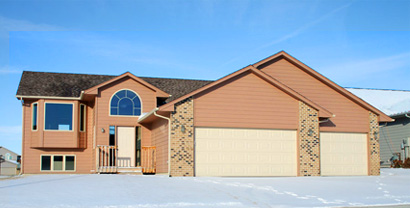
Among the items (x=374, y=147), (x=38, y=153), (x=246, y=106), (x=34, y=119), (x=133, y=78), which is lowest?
(x=38, y=153)

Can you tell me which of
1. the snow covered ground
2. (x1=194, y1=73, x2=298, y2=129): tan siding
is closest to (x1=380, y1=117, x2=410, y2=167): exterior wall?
(x1=194, y1=73, x2=298, y2=129): tan siding

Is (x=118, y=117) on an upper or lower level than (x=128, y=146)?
upper

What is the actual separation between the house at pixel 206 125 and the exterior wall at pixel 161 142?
0.16 feet

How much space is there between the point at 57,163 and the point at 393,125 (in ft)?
69.0

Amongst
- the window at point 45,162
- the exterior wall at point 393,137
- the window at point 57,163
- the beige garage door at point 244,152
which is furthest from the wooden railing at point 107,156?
the exterior wall at point 393,137

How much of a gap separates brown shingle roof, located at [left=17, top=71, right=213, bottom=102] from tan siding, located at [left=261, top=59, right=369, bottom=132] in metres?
6.66

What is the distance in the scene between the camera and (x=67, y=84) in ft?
88.6

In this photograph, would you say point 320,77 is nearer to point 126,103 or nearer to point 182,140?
point 182,140

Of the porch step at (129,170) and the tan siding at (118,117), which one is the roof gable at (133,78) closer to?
the tan siding at (118,117)

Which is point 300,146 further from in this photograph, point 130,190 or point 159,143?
Result: point 130,190

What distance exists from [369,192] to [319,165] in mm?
7303

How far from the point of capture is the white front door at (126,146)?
25453 millimetres

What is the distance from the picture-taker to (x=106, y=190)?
13.2 meters

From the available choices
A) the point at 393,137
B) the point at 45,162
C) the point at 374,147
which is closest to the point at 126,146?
the point at 45,162
